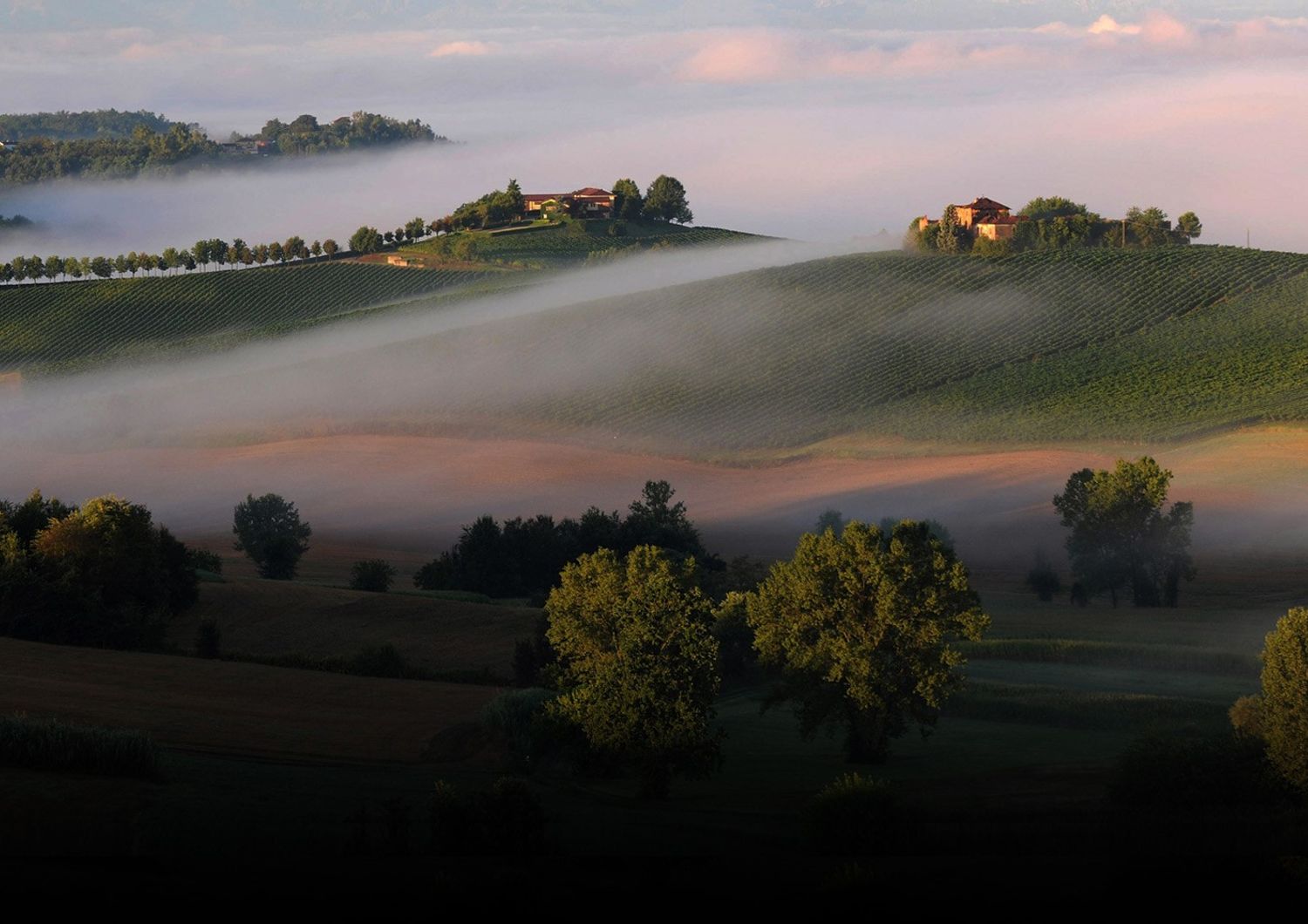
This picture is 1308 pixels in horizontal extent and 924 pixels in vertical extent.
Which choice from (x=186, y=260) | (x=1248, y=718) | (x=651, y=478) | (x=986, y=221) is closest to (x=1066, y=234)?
(x=986, y=221)

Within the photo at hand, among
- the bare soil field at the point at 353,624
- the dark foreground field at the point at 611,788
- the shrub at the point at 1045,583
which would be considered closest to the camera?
the dark foreground field at the point at 611,788

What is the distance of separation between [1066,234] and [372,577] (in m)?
102

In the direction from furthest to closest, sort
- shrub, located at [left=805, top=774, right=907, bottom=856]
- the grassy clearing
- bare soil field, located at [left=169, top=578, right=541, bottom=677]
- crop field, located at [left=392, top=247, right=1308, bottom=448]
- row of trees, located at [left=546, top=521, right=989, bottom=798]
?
crop field, located at [left=392, top=247, right=1308, bottom=448], bare soil field, located at [left=169, top=578, right=541, bottom=677], the grassy clearing, row of trees, located at [left=546, top=521, right=989, bottom=798], shrub, located at [left=805, top=774, right=907, bottom=856]

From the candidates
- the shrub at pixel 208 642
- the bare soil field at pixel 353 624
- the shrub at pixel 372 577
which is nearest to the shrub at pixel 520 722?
the bare soil field at pixel 353 624

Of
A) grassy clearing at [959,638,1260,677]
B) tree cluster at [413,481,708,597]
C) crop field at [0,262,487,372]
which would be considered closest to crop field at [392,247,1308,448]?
crop field at [0,262,487,372]

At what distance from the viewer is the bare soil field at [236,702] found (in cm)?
4341

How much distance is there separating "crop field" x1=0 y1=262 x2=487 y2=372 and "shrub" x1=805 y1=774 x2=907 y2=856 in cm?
12859

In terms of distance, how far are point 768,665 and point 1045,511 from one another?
46429mm

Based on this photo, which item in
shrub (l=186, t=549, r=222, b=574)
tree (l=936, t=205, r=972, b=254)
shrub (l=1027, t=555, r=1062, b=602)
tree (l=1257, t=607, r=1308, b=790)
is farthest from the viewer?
tree (l=936, t=205, r=972, b=254)

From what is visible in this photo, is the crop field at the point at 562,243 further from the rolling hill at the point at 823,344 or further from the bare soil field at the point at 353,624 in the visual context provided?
the bare soil field at the point at 353,624

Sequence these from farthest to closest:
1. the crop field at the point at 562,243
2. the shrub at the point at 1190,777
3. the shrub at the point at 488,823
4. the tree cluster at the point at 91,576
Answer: the crop field at the point at 562,243
the tree cluster at the point at 91,576
the shrub at the point at 1190,777
the shrub at the point at 488,823

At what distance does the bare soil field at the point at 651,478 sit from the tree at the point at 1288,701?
4555cm

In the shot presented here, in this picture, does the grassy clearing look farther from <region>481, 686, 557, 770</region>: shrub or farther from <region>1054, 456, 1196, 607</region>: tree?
<region>481, 686, 557, 770</region>: shrub

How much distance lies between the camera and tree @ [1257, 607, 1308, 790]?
36.7 metres
